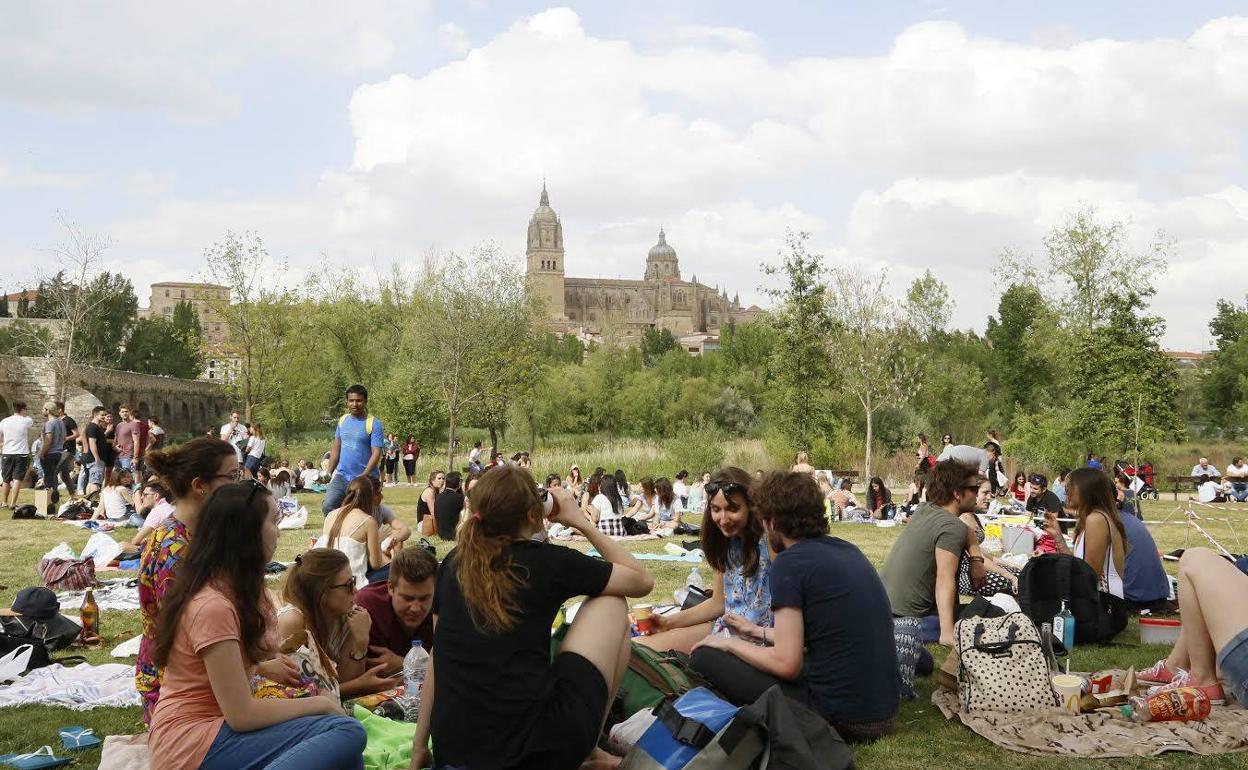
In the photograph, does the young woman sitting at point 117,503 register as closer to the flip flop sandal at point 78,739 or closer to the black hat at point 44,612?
the black hat at point 44,612

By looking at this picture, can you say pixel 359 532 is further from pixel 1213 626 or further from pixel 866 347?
pixel 866 347

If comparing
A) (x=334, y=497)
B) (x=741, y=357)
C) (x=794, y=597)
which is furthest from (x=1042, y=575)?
(x=741, y=357)

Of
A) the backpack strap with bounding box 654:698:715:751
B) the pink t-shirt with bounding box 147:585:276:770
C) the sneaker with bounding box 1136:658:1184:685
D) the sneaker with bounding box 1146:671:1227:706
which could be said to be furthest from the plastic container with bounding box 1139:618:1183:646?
the pink t-shirt with bounding box 147:585:276:770

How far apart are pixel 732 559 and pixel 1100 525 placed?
2.78 metres

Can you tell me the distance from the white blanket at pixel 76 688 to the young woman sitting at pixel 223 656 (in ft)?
7.32

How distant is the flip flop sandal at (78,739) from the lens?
14.8 feet

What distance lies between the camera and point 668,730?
3795mm

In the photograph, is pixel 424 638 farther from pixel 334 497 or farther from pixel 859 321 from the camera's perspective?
pixel 859 321

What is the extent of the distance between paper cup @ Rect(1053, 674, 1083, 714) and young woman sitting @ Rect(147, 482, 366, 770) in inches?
127

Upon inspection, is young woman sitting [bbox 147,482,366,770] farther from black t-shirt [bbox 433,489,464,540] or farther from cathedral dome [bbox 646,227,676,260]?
cathedral dome [bbox 646,227,676,260]

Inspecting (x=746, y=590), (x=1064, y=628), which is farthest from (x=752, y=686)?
(x=1064, y=628)

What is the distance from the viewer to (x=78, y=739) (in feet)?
14.9

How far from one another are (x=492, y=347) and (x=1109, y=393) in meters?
17.7

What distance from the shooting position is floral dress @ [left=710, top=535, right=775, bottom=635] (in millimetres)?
4949
